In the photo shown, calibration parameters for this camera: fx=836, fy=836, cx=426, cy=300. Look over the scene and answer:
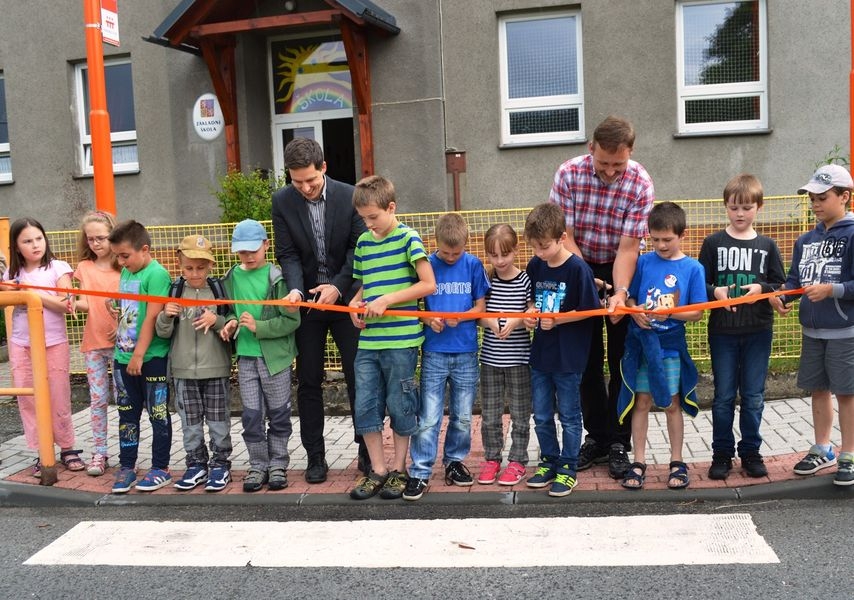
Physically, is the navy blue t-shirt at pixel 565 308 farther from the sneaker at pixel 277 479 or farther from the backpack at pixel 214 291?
the backpack at pixel 214 291

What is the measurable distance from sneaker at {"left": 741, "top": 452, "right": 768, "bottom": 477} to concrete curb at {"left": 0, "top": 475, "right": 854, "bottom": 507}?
5.3 inches

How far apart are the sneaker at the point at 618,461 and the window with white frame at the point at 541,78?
7331 millimetres

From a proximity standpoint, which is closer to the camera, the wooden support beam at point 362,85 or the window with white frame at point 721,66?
the window with white frame at point 721,66

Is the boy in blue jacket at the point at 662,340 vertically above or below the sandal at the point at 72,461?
above

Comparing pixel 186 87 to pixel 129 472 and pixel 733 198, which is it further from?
pixel 733 198

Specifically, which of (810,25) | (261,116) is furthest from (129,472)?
(810,25)

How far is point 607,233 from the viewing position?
5039 millimetres

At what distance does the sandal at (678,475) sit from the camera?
4734 millimetres

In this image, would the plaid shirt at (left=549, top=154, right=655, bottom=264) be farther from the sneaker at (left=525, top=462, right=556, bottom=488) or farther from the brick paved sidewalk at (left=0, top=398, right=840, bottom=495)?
the brick paved sidewalk at (left=0, top=398, right=840, bottom=495)

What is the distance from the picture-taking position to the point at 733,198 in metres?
4.69

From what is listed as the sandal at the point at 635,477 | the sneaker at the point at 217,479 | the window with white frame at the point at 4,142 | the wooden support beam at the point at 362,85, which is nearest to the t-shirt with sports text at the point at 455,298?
the sandal at the point at 635,477

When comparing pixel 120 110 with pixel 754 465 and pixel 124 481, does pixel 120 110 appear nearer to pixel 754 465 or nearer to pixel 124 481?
pixel 124 481

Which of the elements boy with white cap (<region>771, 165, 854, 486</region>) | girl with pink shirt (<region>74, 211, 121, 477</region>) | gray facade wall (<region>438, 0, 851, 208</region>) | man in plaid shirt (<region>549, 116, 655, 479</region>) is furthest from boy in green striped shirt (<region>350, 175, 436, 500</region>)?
gray facade wall (<region>438, 0, 851, 208</region>)

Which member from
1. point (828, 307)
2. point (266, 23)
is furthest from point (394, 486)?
point (266, 23)
